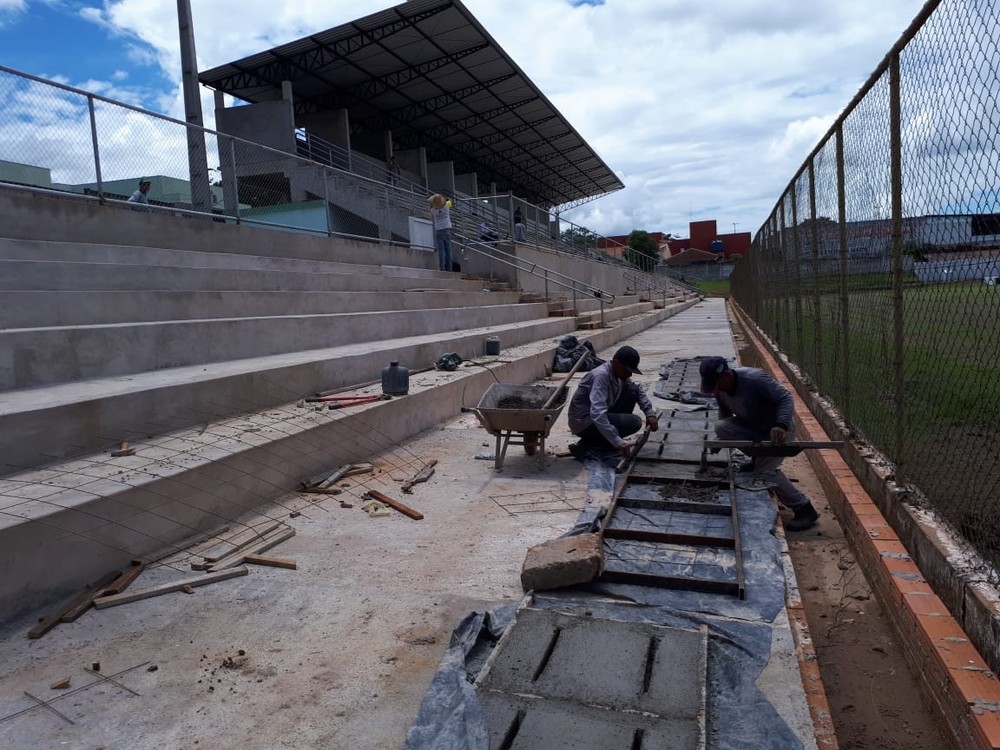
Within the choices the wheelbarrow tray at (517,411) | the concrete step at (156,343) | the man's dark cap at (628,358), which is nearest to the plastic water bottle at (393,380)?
the wheelbarrow tray at (517,411)

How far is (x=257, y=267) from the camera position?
10.0m

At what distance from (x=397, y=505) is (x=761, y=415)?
2.87 meters

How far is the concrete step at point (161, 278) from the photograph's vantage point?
21.2 feet

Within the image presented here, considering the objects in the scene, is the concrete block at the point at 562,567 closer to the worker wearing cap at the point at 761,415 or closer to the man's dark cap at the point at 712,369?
the worker wearing cap at the point at 761,415

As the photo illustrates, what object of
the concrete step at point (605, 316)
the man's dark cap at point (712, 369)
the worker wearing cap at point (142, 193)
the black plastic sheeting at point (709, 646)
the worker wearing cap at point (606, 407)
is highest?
the worker wearing cap at point (142, 193)

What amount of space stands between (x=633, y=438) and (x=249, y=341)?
406 cm

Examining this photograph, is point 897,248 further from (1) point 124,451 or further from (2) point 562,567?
(1) point 124,451

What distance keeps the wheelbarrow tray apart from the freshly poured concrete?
2.67 ft

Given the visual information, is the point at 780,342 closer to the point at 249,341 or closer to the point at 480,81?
the point at 249,341

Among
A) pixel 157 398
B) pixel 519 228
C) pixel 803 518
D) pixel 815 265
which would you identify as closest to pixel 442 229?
pixel 519 228

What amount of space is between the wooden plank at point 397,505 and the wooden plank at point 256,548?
2.59 ft

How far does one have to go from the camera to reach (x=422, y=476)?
5.84 meters

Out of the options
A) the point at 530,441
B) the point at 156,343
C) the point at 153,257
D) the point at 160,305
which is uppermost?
the point at 153,257

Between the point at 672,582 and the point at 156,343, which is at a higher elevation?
the point at 156,343
